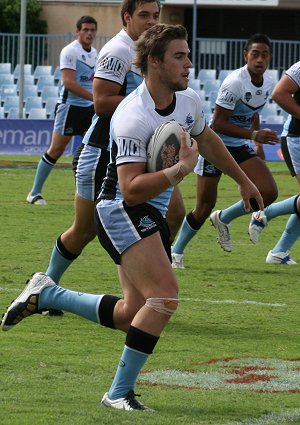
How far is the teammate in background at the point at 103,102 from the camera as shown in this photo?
848 centimetres

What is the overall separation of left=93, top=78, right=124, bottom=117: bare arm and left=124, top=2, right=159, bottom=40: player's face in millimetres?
373

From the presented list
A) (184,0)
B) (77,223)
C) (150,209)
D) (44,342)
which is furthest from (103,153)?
(184,0)

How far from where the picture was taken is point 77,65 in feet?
53.7

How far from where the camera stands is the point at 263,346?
7.96 m

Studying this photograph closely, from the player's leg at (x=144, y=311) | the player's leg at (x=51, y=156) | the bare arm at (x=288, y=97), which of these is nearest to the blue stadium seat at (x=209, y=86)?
the player's leg at (x=51, y=156)

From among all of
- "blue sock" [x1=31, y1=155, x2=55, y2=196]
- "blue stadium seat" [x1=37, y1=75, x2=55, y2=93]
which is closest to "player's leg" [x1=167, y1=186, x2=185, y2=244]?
"blue sock" [x1=31, y1=155, x2=55, y2=196]

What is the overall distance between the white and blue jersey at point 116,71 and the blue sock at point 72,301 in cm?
189

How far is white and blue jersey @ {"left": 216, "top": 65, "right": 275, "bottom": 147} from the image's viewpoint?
37.1 feet

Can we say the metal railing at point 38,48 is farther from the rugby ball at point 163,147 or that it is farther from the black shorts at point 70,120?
the rugby ball at point 163,147

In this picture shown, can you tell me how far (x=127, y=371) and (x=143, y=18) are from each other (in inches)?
122

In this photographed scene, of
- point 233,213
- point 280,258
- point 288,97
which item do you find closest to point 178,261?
point 233,213

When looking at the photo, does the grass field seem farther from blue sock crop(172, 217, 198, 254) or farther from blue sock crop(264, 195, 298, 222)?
blue sock crop(264, 195, 298, 222)

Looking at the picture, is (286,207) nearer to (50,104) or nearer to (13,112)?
(13,112)

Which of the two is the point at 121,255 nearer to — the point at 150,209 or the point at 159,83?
the point at 150,209
